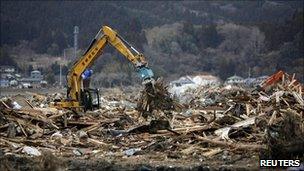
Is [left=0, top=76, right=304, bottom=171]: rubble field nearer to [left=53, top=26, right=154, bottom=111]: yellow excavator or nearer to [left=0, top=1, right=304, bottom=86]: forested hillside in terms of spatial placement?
[left=53, top=26, right=154, bottom=111]: yellow excavator

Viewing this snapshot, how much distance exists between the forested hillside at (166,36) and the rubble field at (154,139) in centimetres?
5837

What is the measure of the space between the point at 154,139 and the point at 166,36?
318ft

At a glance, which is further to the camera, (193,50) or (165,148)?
(193,50)

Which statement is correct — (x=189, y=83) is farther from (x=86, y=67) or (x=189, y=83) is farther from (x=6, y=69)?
(x=86, y=67)

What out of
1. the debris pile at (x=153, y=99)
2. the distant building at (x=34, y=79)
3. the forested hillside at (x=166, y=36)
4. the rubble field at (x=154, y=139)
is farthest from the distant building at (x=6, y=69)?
the debris pile at (x=153, y=99)

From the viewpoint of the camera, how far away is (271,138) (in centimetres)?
925

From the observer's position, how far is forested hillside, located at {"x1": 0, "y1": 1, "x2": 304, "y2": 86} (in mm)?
88188

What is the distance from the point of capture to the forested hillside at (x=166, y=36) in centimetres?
8819

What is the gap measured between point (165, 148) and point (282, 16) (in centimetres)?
12848

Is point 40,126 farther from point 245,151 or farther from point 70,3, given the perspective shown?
point 70,3

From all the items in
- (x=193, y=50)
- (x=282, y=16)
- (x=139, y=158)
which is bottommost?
(x=139, y=158)

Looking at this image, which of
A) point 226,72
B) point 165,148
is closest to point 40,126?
point 165,148
